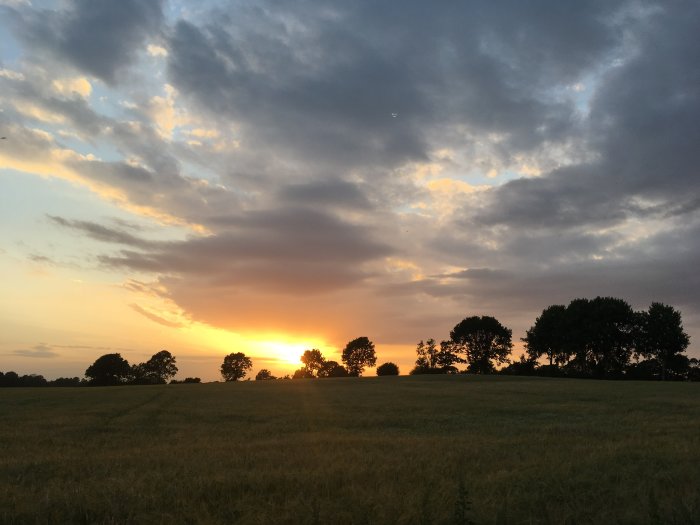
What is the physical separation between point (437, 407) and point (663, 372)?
117 metres

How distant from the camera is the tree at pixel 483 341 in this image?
15388cm

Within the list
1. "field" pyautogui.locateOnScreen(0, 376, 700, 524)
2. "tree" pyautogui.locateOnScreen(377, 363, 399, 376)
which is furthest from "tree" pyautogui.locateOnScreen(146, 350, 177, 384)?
"field" pyautogui.locateOnScreen(0, 376, 700, 524)

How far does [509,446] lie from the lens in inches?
620

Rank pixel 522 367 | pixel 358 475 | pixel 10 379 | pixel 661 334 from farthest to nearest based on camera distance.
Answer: pixel 10 379 < pixel 522 367 < pixel 661 334 < pixel 358 475

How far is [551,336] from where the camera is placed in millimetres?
131250

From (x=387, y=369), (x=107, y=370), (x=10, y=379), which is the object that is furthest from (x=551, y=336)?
(x=10, y=379)

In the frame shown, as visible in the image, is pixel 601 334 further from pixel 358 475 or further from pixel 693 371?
pixel 358 475

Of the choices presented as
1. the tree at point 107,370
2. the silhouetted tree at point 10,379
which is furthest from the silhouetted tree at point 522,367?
the silhouetted tree at point 10,379

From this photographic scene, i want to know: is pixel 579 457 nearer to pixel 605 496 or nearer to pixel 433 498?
pixel 605 496

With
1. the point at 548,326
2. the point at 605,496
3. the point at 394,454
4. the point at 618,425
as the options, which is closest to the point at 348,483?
the point at 394,454

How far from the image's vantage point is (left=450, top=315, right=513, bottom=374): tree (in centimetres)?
15388

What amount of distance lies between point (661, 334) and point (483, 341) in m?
47.0

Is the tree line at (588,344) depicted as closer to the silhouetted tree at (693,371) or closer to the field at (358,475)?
the silhouetted tree at (693,371)

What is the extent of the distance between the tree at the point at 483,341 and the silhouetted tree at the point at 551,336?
1440 cm
